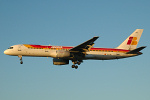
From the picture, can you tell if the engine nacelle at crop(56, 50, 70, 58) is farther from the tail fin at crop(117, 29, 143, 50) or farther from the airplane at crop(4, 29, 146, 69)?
the tail fin at crop(117, 29, 143, 50)

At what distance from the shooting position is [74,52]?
56.3 metres

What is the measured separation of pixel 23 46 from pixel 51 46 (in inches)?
227

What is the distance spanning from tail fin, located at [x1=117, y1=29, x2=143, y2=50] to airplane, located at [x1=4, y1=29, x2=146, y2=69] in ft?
3.18

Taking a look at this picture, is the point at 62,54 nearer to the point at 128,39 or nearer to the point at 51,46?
the point at 51,46

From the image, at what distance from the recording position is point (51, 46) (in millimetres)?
57000

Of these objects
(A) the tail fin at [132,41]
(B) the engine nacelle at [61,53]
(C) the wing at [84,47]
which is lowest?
(B) the engine nacelle at [61,53]

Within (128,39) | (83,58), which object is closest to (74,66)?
(83,58)

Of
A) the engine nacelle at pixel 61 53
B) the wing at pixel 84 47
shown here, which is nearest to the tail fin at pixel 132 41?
the wing at pixel 84 47

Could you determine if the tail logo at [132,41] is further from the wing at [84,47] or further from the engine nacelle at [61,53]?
the engine nacelle at [61,53]

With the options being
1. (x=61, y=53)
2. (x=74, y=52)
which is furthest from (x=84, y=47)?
(x=61, y=53)

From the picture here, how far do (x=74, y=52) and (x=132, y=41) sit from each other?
52.6 ft

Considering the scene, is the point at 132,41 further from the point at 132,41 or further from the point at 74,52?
the point at 74,52

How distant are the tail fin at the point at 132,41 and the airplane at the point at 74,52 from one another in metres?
0.97

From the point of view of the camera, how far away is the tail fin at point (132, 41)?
6316 centimetres
